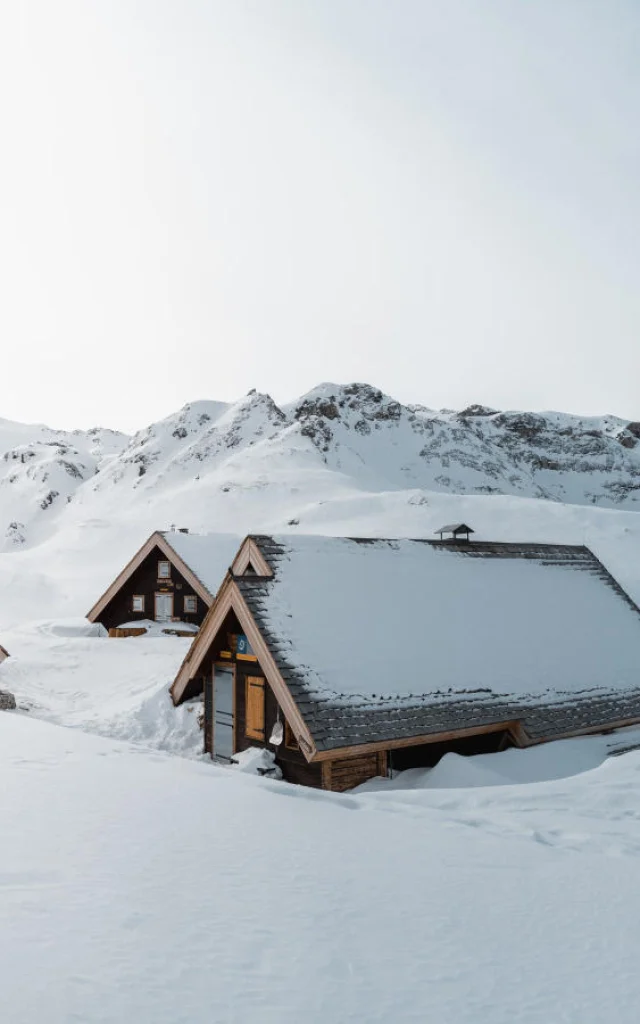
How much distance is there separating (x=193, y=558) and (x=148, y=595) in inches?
123

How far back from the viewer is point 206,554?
1164 inches

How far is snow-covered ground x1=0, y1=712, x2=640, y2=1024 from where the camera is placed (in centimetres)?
414

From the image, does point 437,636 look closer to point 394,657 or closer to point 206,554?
point 394,657

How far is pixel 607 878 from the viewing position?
6590 millimetres

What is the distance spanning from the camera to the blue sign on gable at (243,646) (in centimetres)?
1412

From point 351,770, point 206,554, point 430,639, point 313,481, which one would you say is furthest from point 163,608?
point 313,481

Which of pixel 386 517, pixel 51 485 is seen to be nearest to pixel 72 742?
pixel 386 517

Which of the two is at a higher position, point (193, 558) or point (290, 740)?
point (193, 558)

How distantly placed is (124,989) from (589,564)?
17.3 metres

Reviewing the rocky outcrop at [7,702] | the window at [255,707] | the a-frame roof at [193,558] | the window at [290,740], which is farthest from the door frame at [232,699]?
→ the a-frame roof at [193,558]

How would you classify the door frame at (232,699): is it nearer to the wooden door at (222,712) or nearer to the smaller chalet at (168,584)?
the wooden door at (222,712)

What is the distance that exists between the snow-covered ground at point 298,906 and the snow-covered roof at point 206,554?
63.6 feet

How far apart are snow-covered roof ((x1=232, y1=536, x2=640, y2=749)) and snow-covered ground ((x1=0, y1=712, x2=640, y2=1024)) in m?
2.88

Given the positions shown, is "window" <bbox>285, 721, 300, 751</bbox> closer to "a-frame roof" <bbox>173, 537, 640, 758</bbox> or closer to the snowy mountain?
"a-frame roof" <bbox>173, 537, 640, 758</bbox>
